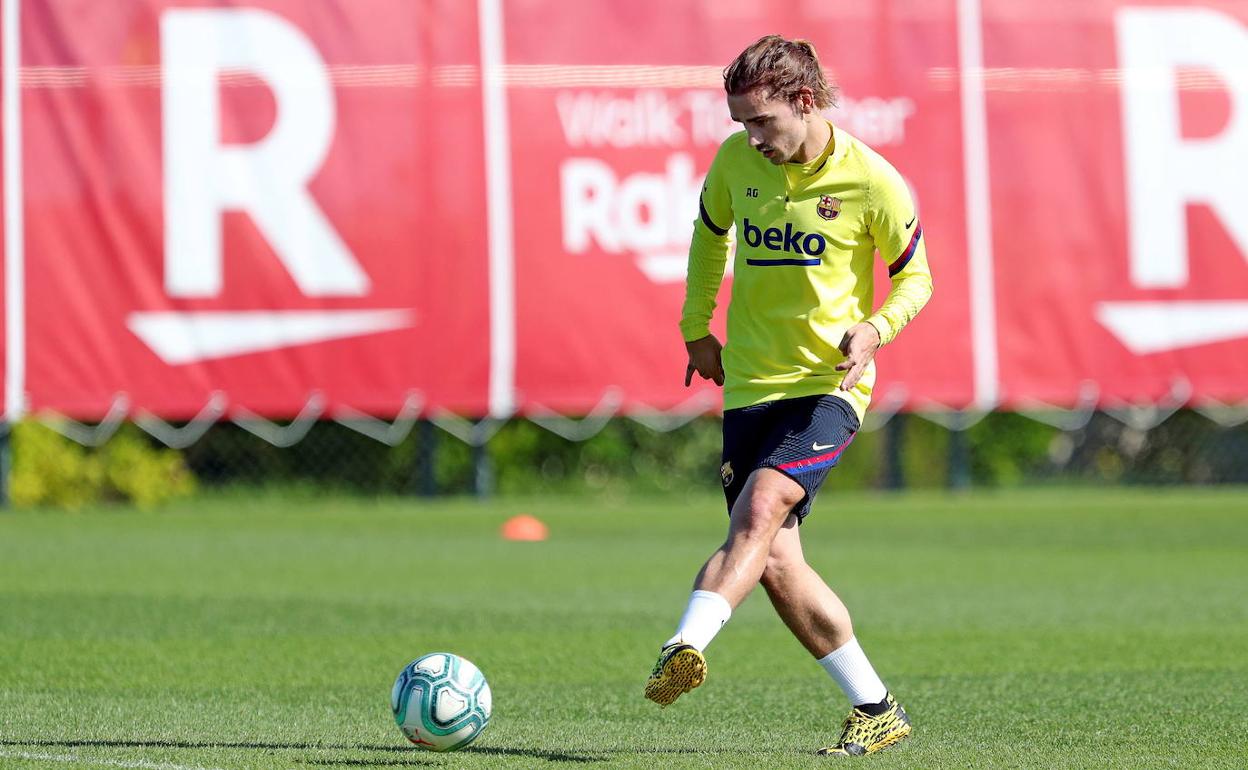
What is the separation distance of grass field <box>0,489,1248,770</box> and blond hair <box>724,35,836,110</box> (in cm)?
199

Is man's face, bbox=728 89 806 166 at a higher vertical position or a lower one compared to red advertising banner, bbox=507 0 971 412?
lower

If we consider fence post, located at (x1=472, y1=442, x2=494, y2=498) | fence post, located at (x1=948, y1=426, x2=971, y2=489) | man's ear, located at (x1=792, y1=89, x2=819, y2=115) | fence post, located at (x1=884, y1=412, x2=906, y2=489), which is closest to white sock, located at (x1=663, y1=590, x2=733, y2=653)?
man's ear, located at (x1=792, y1=89, x2=819, y2=115)

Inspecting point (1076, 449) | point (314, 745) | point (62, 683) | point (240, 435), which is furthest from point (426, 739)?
point (1076, 449)

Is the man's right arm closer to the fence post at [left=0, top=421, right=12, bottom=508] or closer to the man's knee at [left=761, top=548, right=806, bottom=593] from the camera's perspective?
the man's knee at [left=761, top=548, right=806, bottom=593]

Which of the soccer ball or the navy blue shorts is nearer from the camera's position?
the soccer ball

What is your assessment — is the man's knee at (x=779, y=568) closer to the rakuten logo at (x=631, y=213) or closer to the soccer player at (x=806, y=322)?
the soccer player at (x=806, y=322)

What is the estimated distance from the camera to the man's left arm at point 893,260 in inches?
232

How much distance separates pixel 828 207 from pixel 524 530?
979cm

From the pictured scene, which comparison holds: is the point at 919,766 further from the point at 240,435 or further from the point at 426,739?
the point at 240,435

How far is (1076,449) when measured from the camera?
2075cm

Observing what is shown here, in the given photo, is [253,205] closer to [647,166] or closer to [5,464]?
[5,464]

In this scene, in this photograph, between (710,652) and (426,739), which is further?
(710,652)

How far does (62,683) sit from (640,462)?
11.7 m

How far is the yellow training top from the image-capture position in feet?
19.9
